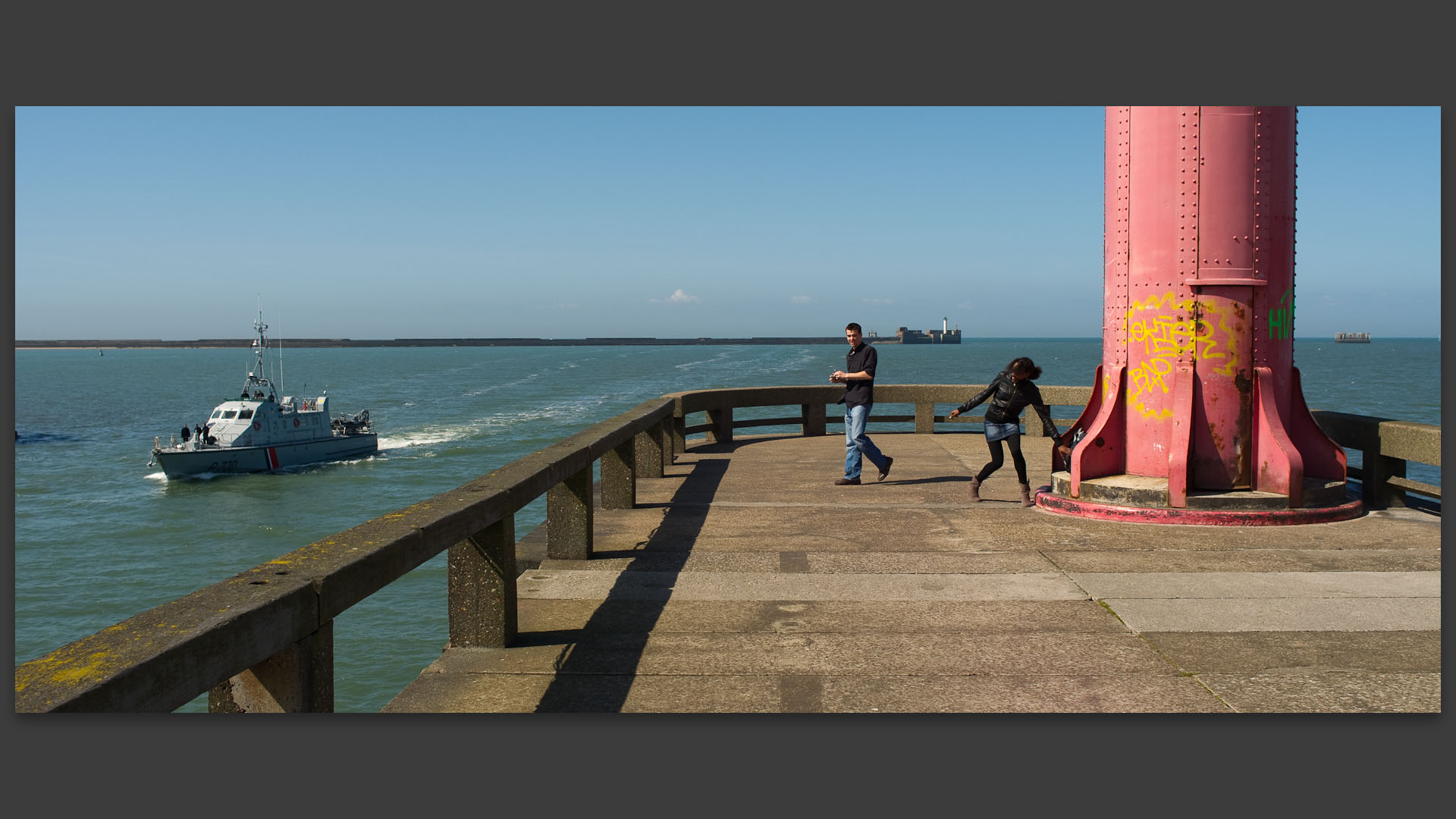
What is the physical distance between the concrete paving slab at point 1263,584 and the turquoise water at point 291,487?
34.8 ft

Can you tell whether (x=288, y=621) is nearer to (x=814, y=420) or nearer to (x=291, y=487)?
(x=814, y=420)

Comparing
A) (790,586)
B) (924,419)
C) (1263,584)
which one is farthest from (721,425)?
(1263,584)

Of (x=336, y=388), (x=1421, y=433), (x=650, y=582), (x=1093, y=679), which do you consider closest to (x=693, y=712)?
(x=1093, y=679)

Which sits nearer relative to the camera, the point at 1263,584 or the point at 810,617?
the point at 810,617

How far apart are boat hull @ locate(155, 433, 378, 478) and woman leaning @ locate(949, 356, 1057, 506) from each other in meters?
47.3

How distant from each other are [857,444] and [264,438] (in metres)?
49.6

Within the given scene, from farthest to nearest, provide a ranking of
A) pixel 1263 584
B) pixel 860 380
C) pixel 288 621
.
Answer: pixel 860 380 < pixel 1263 584 < pixel 288 621

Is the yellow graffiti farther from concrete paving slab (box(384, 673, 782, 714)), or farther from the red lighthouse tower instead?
concrete paving slab (box(384, 673, 782, 714))

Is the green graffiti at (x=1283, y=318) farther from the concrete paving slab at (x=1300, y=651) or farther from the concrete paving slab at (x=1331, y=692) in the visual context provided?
the concrete paving slab at (x=1331, y=692)

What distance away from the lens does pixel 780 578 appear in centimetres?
712

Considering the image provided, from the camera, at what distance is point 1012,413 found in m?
10.4

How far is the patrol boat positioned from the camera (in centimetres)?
5188

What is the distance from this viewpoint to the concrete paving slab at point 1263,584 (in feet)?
21.5

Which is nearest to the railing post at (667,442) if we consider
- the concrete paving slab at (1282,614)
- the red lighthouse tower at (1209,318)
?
the red lighthouse tower at (1209,318)
